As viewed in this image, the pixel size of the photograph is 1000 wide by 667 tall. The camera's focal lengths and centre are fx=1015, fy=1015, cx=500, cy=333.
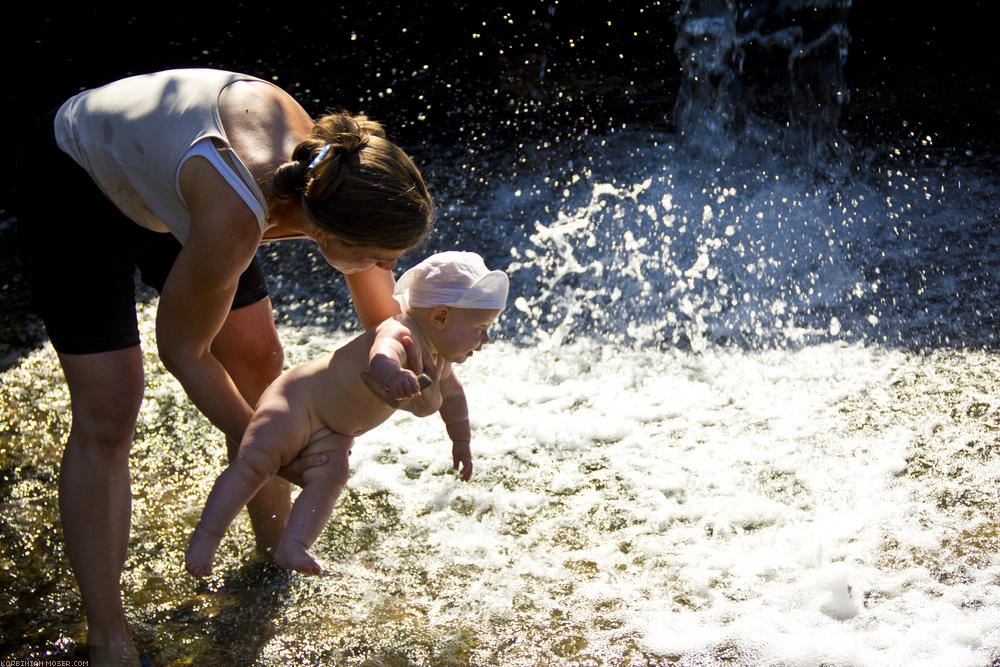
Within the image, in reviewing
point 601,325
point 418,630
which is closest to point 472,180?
point 601,325

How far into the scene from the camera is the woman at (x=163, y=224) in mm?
1943

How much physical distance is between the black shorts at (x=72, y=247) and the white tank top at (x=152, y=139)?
48mm

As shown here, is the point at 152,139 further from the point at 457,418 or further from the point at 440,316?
the point at 457,418

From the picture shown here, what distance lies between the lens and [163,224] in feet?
6.90

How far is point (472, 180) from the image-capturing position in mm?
5211

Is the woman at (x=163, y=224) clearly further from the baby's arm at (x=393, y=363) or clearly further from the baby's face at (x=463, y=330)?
the baby's face at (x=463, y=330)

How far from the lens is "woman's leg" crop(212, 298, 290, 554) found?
2516mm

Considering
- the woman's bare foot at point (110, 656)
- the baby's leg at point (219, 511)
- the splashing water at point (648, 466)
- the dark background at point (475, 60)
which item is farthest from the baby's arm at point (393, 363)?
the dark background at point (475, 60)

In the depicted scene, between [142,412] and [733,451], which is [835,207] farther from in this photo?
[142,412]

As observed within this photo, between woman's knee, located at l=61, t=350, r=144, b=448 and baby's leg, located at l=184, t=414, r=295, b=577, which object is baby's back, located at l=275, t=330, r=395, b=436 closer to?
baby's leg, located at l=184, t=414, r=295, b=577

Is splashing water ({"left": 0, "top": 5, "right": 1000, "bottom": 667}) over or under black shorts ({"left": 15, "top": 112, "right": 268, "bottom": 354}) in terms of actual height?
under

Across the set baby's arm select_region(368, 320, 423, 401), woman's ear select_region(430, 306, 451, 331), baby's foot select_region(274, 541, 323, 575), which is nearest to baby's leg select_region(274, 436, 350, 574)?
baby's foot select_region(274, 541, 323, 575)

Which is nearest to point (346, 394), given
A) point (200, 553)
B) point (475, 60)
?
point (200, 553)

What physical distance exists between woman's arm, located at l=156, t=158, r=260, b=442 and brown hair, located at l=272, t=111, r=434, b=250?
0.41ft
